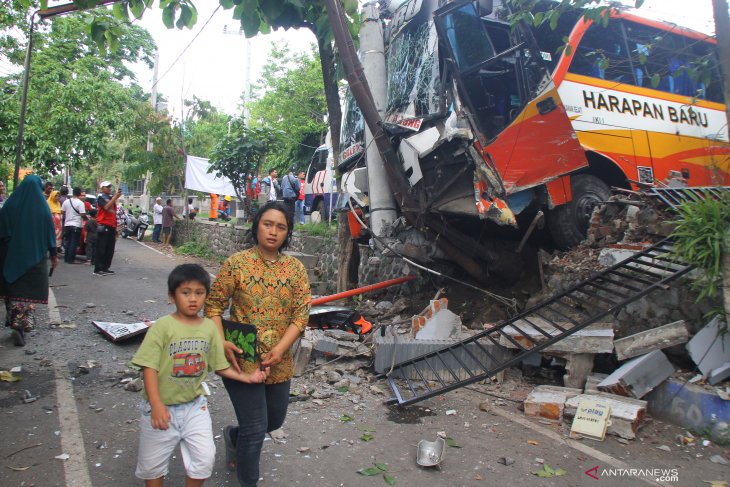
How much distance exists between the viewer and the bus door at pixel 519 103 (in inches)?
219

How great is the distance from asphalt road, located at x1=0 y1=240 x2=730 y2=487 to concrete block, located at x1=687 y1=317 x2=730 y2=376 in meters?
0.63

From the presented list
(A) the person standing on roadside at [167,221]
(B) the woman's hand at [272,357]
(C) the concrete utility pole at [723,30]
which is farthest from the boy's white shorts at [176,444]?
(A) the person standing on roadside at [167,221]

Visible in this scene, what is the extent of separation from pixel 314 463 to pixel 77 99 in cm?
1141

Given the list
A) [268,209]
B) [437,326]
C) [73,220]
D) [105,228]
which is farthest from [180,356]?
[73,220]

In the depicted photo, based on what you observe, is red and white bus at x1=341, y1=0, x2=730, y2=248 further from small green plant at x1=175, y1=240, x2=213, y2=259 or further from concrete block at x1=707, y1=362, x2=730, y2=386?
small green plant at x1=175, y1=240, x2=213, y2=259

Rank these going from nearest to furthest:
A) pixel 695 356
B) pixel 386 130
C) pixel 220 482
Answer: pixel 220 482 < pixel 695 356 < pixel 386 130

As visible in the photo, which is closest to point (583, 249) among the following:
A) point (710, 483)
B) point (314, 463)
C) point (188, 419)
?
point (710, 483)

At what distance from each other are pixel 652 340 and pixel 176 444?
3803 mm

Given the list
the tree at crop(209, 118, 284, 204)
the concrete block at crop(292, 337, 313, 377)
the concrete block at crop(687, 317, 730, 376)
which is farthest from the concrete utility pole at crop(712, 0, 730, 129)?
the tree at crop(209, 118, 284, 204)

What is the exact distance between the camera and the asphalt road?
3.02 m

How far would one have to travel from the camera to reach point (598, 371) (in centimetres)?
488

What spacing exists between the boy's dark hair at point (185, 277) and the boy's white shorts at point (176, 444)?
0.55 meters

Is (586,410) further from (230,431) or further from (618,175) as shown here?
(618,175)

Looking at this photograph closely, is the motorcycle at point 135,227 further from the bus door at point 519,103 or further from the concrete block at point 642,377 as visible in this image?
the concrete block at point 642,377
